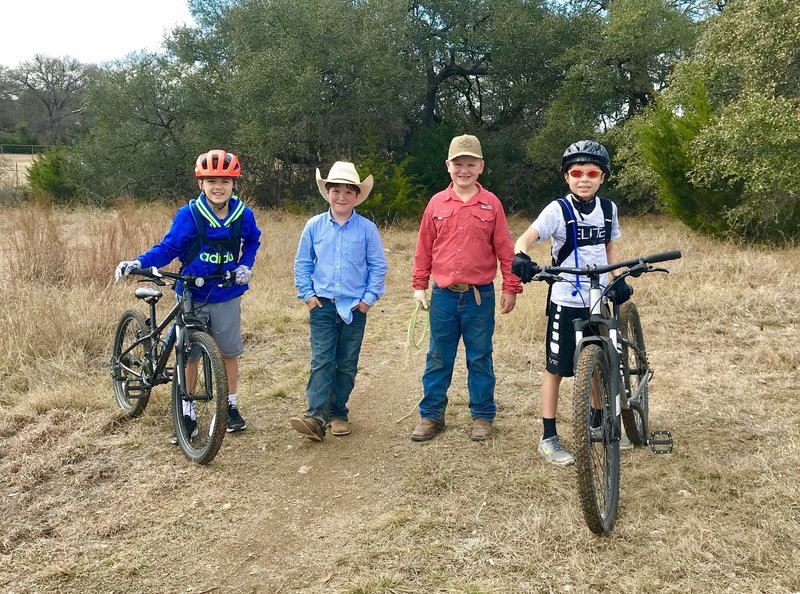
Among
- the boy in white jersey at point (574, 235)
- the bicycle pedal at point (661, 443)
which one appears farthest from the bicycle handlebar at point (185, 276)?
the bicycle pedal at point (661, 443)

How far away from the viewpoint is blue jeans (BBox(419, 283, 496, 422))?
4.24 m

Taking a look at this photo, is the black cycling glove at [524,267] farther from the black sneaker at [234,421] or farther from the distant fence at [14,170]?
the distant fence at [14,170]

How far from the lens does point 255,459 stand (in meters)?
4.14

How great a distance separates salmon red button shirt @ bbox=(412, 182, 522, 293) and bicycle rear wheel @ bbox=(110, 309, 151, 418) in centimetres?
208

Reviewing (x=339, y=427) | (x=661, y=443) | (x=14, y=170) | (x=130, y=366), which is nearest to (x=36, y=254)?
(x=130, y=366)

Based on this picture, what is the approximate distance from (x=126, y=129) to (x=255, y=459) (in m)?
19.0

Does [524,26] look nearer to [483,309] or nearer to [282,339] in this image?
[282,339]

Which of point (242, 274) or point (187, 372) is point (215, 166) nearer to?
point (242, 274)

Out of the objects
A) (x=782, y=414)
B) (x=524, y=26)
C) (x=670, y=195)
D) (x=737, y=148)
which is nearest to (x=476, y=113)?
(x=524, y=26)

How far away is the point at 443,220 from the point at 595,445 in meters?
1.65

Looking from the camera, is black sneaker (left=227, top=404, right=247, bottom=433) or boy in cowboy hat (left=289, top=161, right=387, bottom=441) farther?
black sneaker (left=227, top=404, right=247, bottom=433)

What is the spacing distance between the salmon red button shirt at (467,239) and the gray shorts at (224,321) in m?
1.24

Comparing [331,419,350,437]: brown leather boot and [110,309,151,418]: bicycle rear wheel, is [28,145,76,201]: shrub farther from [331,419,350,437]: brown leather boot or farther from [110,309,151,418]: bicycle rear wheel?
[331,419,350,437]: brown leather boot

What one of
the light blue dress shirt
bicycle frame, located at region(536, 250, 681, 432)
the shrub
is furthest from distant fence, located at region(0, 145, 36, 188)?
bicycle frame, located at region(536, 250, 681, 432)
